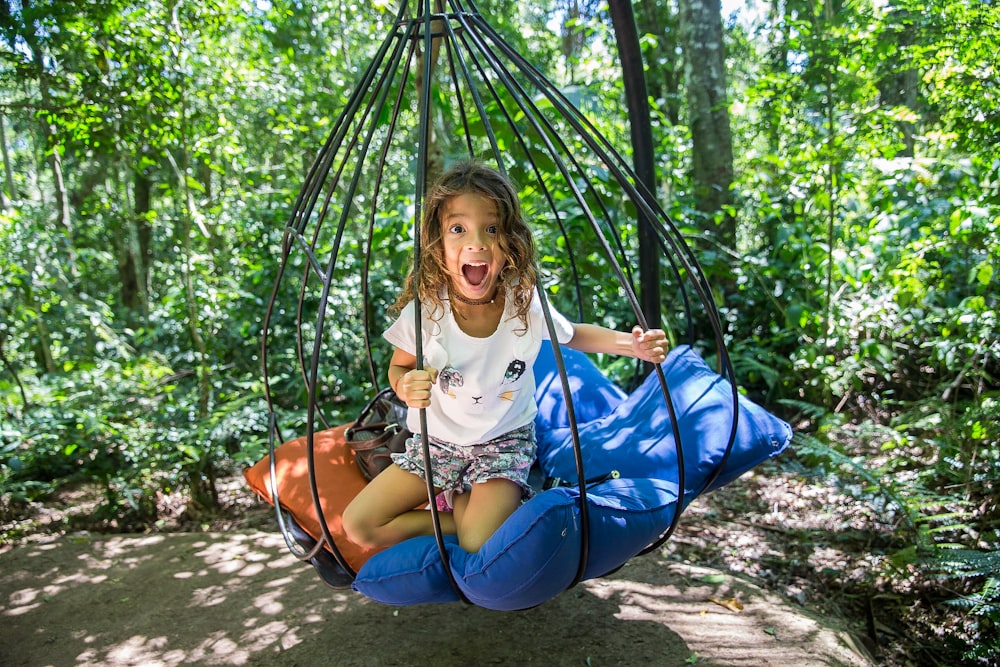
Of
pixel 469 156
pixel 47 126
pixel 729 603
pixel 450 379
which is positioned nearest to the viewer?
pixel 450 379

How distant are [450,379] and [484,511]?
0.30 meters

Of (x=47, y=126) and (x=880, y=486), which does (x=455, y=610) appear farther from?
(x=47, y=126)

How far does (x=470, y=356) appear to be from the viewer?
1633 mm

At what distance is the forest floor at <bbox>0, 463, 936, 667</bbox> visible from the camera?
6.28ft

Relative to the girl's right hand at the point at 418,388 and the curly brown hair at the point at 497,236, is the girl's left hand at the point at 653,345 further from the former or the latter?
the girl's right hand at the point at 418,388

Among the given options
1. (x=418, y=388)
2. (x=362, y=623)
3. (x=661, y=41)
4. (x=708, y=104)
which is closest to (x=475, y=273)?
(x=418, y=388)

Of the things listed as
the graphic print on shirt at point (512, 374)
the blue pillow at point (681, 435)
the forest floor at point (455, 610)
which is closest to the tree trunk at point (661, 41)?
the forest floor at point (455, 610)

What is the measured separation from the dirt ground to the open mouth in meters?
0.98

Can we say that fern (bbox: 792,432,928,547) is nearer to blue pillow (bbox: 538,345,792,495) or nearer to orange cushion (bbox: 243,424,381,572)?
blue pillow (bbox: 538,345,792,495)

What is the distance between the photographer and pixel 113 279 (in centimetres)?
736

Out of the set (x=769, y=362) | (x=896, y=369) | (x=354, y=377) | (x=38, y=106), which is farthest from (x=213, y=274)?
(x=896, y=369)

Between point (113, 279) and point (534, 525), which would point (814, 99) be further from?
point (113, 279)

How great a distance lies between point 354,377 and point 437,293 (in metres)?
2.36

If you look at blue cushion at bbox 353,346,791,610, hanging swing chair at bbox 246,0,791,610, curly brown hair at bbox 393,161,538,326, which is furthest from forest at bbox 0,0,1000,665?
curly brown hair at bbox 393,161,538,326
